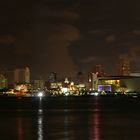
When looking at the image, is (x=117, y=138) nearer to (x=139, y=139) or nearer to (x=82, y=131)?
(x=139, y=139)

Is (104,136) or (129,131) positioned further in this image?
(129,131)

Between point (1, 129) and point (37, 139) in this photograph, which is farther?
point (1, 129)

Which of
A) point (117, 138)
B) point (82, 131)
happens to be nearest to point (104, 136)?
point (117, 138)

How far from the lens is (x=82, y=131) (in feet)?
136

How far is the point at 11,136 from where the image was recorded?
123 ft

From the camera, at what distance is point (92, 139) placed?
3506 cm

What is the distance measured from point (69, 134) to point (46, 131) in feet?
10.9

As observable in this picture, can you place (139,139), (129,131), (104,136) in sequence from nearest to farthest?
(139,139) < (104,136) < (129,131)

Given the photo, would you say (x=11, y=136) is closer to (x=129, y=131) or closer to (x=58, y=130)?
(x=58, y=130)

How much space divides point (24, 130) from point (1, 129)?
80.6 inches

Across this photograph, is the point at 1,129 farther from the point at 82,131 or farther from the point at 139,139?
the point at 139,139

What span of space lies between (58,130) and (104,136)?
22.4ft

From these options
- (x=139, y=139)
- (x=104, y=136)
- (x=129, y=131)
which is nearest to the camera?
(x=139, y=139)

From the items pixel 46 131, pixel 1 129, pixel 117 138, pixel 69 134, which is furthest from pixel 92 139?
pixel 1 129
